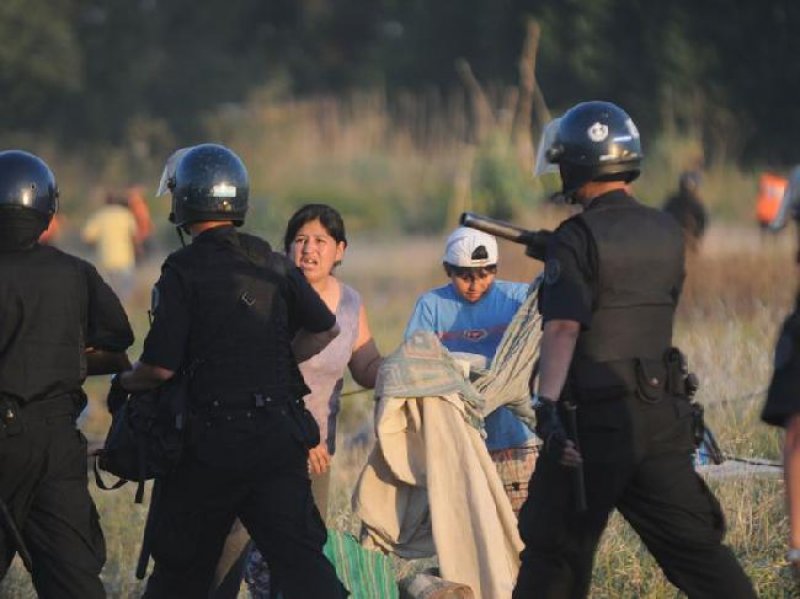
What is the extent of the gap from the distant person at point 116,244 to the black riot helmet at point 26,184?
12917 mm

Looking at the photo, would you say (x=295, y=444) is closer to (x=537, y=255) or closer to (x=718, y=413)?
(x=537, y=255)

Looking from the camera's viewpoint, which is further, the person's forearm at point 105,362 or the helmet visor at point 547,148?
the person's forearm at point 105,362

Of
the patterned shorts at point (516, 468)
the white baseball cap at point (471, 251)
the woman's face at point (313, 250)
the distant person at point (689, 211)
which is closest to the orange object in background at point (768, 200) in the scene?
Answer: the distant person at point (689, 211)

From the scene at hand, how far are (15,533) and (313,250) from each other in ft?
6.39

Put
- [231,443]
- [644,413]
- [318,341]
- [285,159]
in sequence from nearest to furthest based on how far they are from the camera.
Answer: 1. [644,413]
2. [231,443]
3. [318,341]
4. [285,159]

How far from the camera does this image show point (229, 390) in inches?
221

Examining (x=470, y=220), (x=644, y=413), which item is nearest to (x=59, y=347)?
(x=470, y=220)

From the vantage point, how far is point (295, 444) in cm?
570

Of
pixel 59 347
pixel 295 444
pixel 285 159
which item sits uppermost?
pixel 285 159

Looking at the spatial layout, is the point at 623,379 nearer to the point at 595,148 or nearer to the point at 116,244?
the point at 595,148

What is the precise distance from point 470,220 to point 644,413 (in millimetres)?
873

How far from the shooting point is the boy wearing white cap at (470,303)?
7.41 metres

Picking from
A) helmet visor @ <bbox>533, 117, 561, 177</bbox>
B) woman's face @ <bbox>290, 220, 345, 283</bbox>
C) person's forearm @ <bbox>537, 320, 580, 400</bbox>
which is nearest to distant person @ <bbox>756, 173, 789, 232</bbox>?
woman's face @ <bbox>290, 220, 345, 283</bbox>

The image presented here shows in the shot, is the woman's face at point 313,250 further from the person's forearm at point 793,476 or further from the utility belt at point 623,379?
the person's forearm at point 793,476
